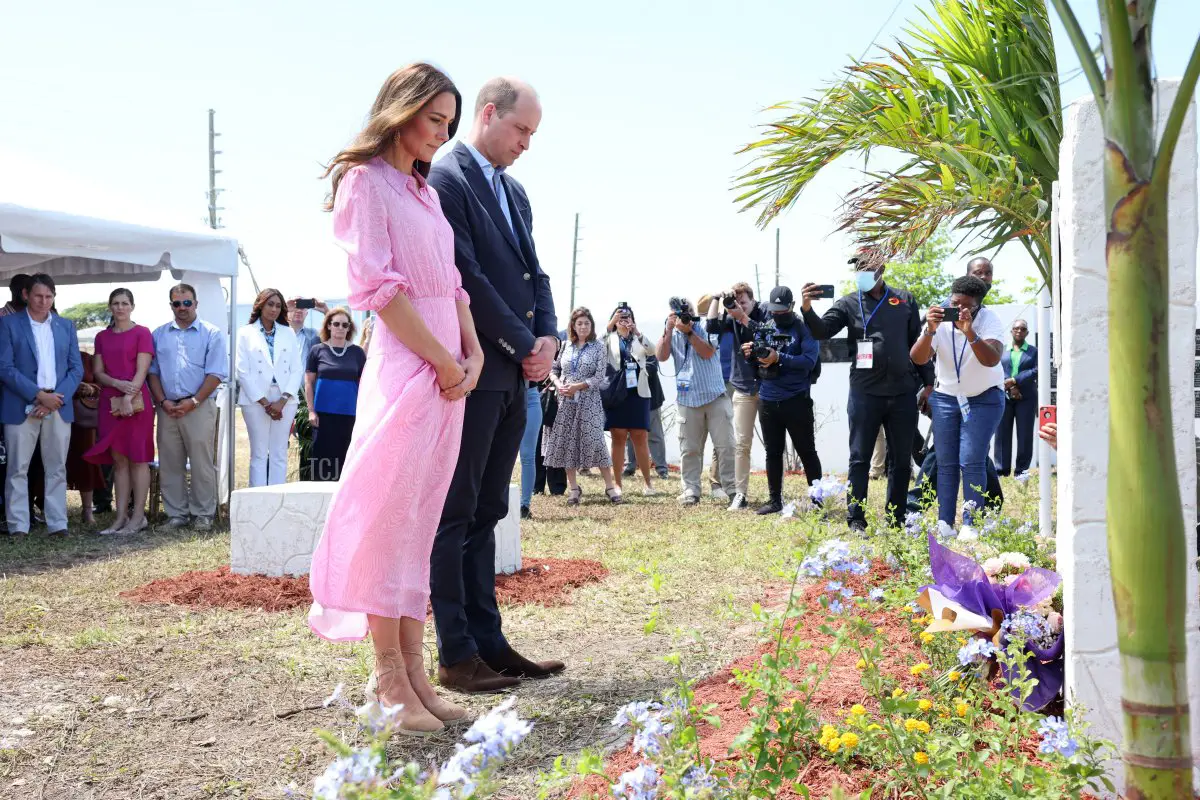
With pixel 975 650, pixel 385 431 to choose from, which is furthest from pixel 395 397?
pixel 975 650

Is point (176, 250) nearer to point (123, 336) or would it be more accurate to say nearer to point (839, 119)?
point (123, 336)

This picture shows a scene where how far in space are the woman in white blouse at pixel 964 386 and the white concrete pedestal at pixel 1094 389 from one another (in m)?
4.26

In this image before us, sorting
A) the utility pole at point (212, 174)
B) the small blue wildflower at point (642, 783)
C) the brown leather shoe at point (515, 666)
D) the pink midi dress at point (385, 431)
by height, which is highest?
the utility pole at point (212, 174)

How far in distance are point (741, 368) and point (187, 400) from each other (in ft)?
15.7

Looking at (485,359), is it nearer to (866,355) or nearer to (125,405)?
(866,355)

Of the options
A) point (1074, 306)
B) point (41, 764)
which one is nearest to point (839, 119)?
point (1074, 306)

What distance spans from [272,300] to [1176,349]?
826cm

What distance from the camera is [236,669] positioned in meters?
4.07

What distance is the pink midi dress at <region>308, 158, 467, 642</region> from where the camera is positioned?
9.89ft

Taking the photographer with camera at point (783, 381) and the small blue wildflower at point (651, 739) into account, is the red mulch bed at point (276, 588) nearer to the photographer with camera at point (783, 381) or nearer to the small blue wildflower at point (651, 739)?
the photographer with camera at point (783, 381)

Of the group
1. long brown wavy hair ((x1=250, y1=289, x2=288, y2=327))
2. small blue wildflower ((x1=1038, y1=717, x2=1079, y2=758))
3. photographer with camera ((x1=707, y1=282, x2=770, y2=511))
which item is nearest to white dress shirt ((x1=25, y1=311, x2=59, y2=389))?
long brown wavy hair ((x1=250, y1=289, x2=288, y2=327))

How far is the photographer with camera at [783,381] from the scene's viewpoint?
8781 mm

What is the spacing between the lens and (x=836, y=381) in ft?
53.5

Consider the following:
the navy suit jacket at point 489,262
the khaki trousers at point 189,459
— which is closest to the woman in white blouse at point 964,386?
the navy suit jacket at point 489,262
